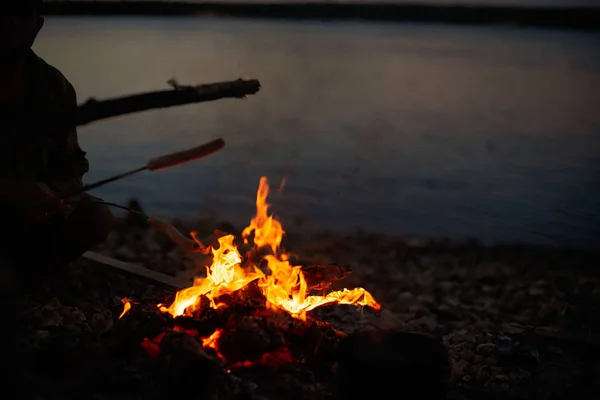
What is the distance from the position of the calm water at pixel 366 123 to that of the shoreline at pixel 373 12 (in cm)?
32

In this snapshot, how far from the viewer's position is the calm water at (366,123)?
6.66 m

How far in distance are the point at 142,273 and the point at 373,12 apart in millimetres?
3501

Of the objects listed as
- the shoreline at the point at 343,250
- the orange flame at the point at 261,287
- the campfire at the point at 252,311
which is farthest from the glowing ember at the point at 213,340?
the shoreline at the point at 343,250

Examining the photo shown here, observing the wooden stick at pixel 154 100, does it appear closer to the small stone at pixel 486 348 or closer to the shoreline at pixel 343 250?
the small stone at pixel 486 348

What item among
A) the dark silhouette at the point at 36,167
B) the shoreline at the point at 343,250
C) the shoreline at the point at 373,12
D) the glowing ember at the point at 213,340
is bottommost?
the shoreline at the point at 343,250

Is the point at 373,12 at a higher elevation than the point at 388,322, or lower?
higher

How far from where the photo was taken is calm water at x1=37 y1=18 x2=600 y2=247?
262 inches

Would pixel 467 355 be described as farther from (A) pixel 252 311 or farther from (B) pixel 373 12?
(B) pixel 373 12

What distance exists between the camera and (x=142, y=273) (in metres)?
4.23

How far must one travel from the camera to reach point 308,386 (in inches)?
105

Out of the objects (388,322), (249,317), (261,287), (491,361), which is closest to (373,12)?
(388,322)

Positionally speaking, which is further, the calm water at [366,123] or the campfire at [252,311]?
the calm water at [366,123]

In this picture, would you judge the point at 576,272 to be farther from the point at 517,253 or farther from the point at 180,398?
the point at 180,398

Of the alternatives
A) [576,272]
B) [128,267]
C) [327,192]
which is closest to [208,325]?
[128,267]
